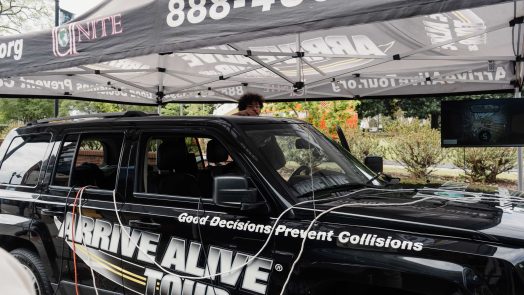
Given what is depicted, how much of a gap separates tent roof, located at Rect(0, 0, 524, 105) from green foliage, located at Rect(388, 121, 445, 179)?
4.66 meters

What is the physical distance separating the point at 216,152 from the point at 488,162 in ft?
33.6

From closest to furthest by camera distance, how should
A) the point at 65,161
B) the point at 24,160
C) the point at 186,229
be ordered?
the point at 186,229
the point at 65,161
the point at 24,160

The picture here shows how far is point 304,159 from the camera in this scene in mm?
3279

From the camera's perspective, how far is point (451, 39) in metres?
5.55

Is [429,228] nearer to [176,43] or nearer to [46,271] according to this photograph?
[176,43]

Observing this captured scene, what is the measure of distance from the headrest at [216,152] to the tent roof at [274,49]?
2.59ft

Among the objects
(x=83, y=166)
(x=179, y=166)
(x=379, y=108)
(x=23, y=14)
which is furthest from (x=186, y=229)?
(x=379, y=108)

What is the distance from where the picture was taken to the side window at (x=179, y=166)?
331 centimetres

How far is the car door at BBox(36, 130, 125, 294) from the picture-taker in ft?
10.9

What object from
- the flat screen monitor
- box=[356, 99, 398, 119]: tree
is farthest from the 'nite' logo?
box=[356, 99, 398, 119]: tree

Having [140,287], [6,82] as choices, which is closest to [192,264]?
[140,287]

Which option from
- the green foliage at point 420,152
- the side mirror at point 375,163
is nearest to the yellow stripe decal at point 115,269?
the side mirror at point 375,163

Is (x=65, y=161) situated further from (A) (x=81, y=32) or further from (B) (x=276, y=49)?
(B) (x=276, y=49)

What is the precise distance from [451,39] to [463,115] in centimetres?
115
